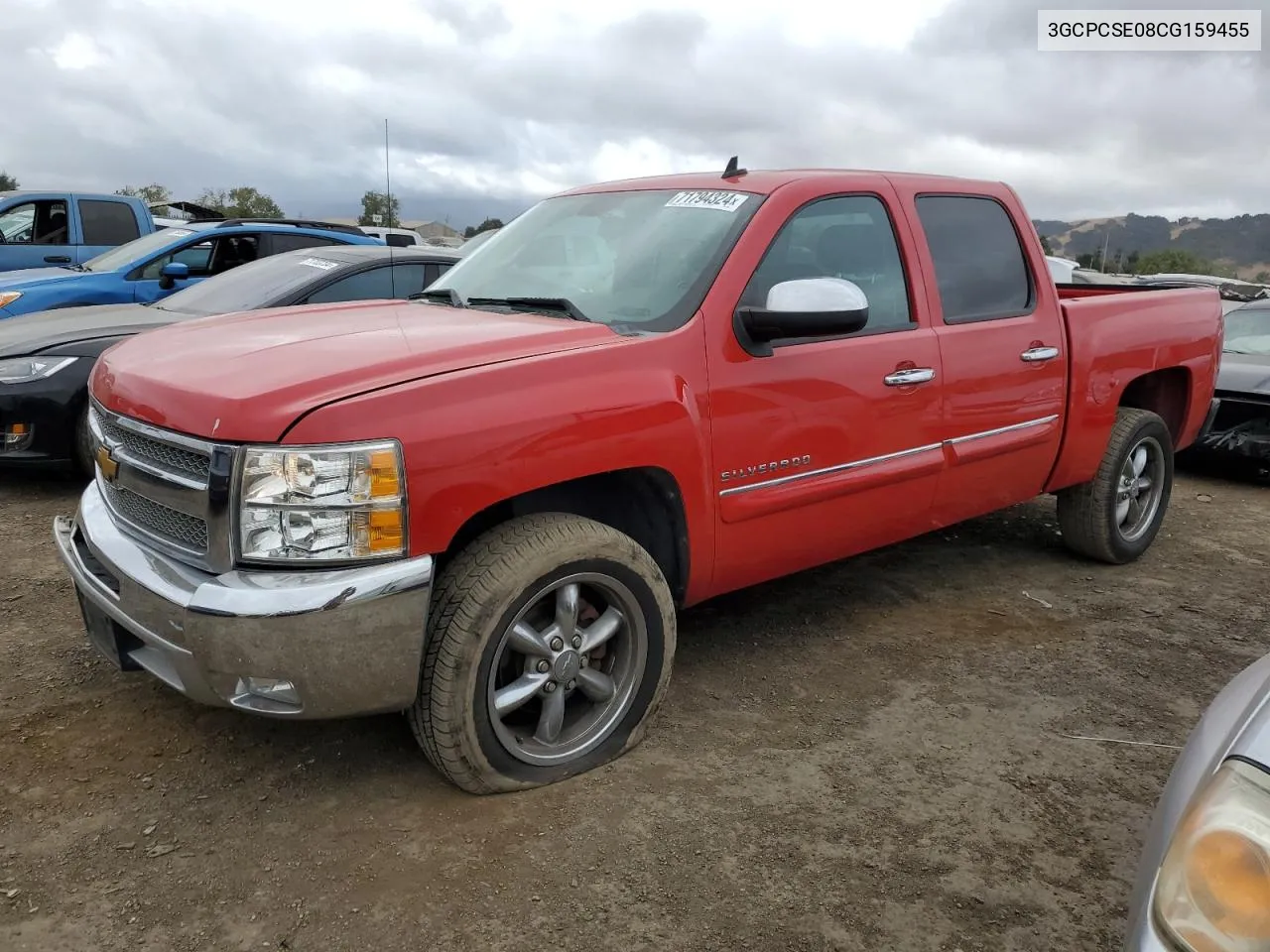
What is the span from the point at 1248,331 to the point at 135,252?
8.62 metres

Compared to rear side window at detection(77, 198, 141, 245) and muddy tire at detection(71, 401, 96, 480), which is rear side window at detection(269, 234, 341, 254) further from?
rear side window at detection(77, 198, 141, 245)

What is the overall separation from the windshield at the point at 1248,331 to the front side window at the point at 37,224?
10878mm

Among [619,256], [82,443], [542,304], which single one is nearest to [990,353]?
[619,256]

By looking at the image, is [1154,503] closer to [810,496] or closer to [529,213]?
[810,496]

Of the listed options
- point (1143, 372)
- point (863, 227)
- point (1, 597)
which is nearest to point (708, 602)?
point (863, 227)

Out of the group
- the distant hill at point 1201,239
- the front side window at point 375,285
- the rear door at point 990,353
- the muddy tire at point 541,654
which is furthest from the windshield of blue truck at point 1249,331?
the distant hill at point 1201,239

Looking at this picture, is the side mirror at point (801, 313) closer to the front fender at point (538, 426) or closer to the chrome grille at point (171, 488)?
the front fender at point (538, 426)

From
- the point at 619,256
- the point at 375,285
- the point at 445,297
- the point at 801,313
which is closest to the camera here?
the point at 801,313

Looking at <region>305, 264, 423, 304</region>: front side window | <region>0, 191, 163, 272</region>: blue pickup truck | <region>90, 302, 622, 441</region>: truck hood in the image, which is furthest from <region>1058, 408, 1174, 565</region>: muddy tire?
<region>0, 191, 163, 272</region>: blue pickup truck

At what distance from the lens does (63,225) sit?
10.5 metres

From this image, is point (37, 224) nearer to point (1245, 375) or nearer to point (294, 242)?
point (294, 242)

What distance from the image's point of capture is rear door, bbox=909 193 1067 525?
3.84m

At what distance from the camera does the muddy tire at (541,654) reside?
→ 2.59m

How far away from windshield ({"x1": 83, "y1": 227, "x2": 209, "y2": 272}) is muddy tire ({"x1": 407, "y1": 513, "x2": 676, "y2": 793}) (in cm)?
590
